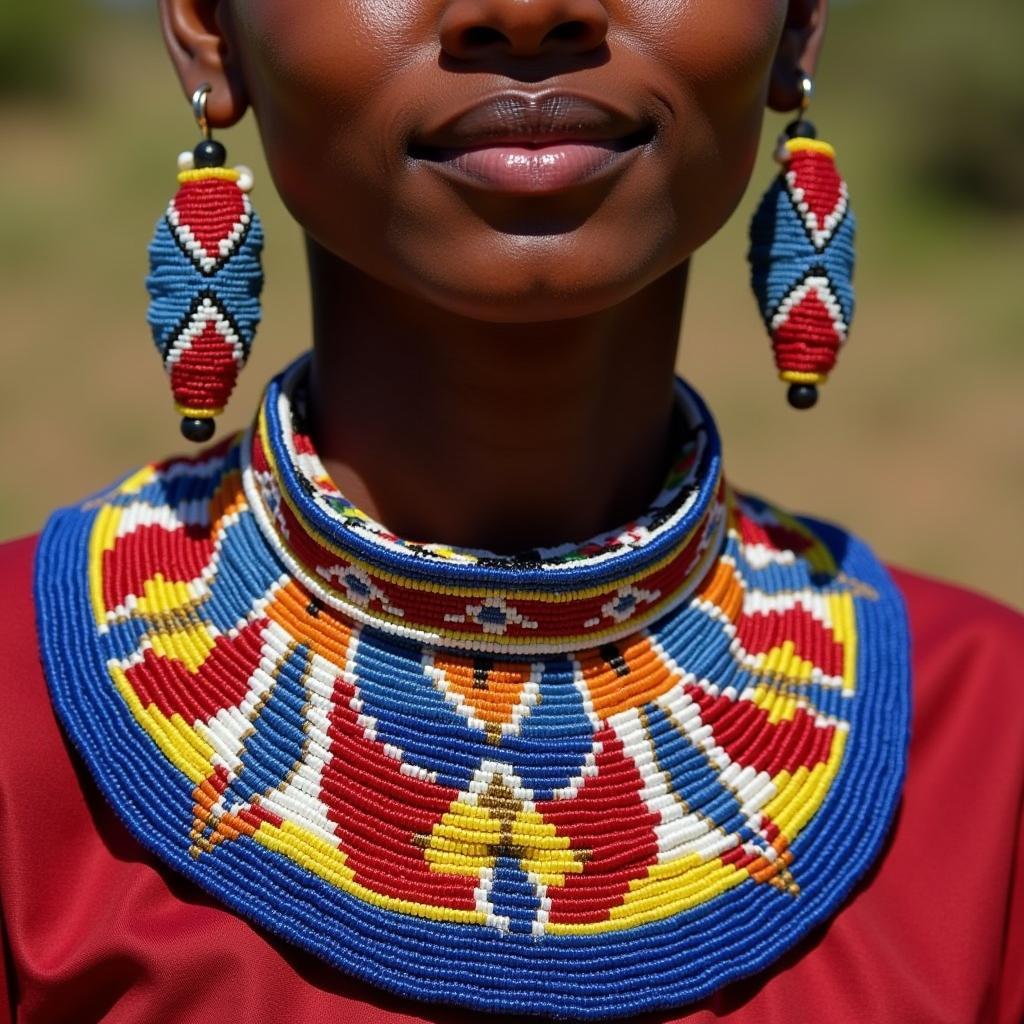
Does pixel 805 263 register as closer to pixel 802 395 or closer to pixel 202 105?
pixel 802 395

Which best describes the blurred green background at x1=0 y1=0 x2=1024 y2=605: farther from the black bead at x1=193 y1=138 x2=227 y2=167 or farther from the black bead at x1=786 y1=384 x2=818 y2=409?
the black bead at x1=193 y1=138 x2=227 y2=167

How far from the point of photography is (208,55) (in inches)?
81.3

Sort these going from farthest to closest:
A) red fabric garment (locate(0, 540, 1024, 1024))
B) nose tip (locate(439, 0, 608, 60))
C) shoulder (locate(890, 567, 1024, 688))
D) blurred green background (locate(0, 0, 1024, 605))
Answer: blurred green background (locate(0, 0, 1024, 605)) < shoulder (locate(890, 567, 1024, 688)) < red fabric garment (locate(0, 540, 1024, 1024)) < nose tip (locate(439, 0, 608, 60))

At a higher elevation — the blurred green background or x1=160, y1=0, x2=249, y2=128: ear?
x1=160, y1=0, x2=249, y2=128: ear

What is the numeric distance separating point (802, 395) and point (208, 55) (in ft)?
2.82

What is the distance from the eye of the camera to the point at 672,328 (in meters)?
2.14

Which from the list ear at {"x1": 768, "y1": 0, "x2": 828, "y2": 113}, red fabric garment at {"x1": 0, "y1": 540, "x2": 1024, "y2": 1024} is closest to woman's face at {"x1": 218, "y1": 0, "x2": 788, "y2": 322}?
ear at {"x1": 768, "y1": 0, "x2": 828, "y2": 113}

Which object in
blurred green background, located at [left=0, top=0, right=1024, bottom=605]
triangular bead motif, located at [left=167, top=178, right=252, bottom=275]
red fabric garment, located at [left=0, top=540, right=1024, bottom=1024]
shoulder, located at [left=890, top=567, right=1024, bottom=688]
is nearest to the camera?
red fabric garment, located at [left=0, top=540, right=1024, bottom=1024]

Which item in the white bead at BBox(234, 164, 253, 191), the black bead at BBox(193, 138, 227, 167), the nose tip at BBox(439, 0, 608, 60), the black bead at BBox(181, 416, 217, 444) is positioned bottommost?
the black bead at BBox(181, 416, 217, 444)

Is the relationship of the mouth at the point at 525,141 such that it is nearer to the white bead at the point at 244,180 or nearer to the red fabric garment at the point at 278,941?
the white bead at the point at 244,180

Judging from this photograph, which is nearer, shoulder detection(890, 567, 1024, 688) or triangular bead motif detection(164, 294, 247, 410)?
triangular bead motif detection(164, 294, 247, 410)

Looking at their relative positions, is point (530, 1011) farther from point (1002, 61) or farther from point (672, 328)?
point (1002, 61)

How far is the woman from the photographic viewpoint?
1794mm

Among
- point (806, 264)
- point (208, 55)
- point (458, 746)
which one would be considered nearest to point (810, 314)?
point (806, 264)
